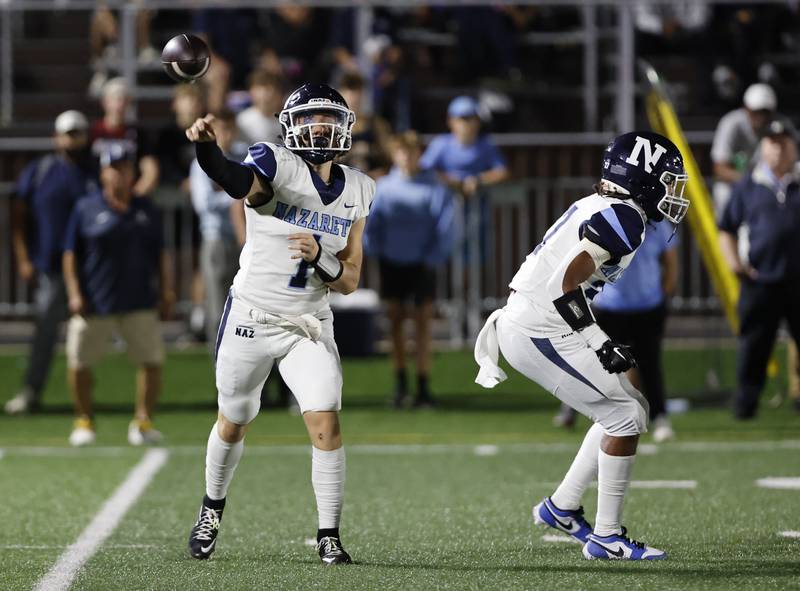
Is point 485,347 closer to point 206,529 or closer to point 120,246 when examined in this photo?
point 206,529

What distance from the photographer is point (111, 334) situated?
33.3ft

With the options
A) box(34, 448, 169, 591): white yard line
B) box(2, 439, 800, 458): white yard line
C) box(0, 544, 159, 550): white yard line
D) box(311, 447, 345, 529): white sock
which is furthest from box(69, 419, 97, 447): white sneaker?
box(311, 447, 345, 529): white sock

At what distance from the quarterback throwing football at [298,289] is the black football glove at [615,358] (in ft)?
3.36

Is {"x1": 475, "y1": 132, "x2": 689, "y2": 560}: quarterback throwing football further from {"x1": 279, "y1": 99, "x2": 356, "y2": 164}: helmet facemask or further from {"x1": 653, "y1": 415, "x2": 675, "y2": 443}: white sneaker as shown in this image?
{"x1": 653, "y1": 415, "x2": 675, "y2": 443}: white sneaker

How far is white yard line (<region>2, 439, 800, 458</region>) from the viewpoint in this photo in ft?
31.7

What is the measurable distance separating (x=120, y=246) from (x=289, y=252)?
4075 millimetres

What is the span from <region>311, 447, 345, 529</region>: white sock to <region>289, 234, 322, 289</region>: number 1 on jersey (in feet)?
2.15

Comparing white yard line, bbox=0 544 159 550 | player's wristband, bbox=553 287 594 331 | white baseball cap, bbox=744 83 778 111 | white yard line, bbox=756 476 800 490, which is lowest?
white yard line, bbox=756 476 800 490

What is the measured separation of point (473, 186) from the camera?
12672mm

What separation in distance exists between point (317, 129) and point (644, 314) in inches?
169

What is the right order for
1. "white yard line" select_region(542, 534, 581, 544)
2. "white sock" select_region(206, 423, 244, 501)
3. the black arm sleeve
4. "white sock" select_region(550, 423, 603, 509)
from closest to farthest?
the black arm sleeve → "white sock" select_region(206, 423, 244, 501) → "white sock" select_region(550, 423, 603, 509) → "white yard line" select_region(542, 534, 581, 544)

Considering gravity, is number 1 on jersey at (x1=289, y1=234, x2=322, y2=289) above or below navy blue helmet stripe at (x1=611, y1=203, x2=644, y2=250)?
below

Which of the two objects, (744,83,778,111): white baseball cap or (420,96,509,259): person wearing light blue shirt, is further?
(420,96,509,259): person wearing light blue shirt

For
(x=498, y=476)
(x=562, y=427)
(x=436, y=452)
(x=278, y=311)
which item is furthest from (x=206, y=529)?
(x=562, y=427)
